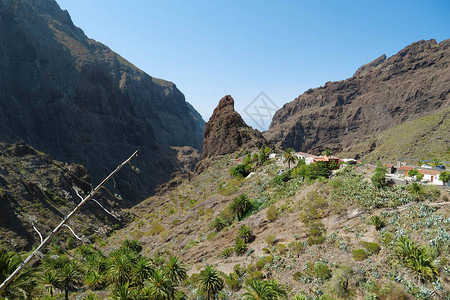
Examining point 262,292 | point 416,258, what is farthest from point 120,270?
point 416,258

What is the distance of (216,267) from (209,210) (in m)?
21.6

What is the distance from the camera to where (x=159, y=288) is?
23.8 metres

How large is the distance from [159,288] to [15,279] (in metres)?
13.5

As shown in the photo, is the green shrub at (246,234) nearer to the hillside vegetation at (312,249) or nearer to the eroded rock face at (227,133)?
the hillside vegetation at (312,249)

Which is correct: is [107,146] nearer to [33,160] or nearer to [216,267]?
[33,160]

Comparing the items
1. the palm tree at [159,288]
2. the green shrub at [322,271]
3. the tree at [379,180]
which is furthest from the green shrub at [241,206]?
the tree at [379,180]

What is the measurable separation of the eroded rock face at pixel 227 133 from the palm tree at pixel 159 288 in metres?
70.5

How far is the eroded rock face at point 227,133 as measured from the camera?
9769 centimetres

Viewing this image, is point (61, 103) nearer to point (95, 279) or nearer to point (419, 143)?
point (95, 279)

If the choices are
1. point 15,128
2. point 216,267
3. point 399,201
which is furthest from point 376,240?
point 15,128

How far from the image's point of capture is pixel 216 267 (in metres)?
32.0

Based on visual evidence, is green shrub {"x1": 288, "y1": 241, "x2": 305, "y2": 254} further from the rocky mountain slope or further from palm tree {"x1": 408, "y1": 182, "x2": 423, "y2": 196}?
the rocky mountain slope

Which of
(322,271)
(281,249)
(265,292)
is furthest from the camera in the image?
(281,249)

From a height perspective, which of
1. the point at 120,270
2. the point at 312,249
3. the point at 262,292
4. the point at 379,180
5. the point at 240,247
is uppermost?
the point at 379,180
